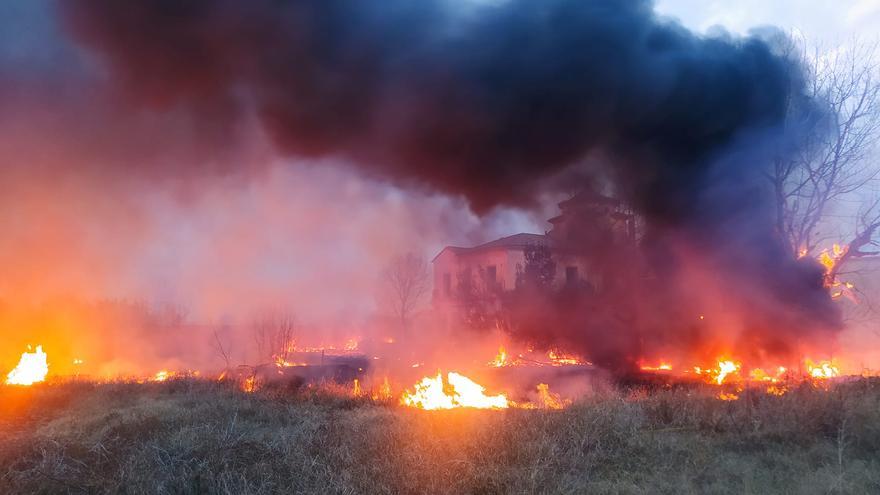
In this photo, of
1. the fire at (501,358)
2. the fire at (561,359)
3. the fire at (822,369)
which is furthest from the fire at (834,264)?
the fire at (501,358)

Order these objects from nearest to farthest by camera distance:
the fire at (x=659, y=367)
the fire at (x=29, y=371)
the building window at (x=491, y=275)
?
the fire at (x=29, y=371) < the fire at (x=659, y=367) < the building window at (x=491, y=275)

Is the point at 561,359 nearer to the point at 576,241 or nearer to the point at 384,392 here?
the point at 576,241

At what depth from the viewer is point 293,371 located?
50.9 feet

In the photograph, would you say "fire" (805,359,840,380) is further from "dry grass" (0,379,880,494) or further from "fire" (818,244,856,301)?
"dry grass" (0,379,880,494)

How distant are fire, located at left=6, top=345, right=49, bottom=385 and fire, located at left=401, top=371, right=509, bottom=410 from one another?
1045cm

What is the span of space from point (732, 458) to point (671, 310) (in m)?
10.1

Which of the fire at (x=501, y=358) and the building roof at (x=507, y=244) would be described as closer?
the fire at (x=501, y=358)

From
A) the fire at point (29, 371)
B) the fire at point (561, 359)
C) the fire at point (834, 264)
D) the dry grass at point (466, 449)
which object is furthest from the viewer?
the fire at point (834, 264)

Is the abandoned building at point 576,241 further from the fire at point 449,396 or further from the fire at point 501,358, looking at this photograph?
the fire at point 449,396

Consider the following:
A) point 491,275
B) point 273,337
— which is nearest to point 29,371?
point 273,337

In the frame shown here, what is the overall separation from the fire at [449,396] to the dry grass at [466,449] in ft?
6.25

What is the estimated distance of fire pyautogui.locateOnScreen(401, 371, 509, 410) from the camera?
38.7 feet

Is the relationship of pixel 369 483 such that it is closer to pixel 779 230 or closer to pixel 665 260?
pixel 665 260

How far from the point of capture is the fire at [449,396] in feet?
38.7
